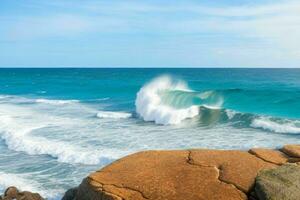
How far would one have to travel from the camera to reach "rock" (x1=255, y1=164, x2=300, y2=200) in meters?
5.51

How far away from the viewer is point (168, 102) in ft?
104

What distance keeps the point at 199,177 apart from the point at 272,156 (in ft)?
4.66

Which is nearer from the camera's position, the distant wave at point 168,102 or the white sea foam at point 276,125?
the white sea foam at point 276,125

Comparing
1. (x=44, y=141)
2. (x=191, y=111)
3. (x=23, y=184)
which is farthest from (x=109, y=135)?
(x=191, y=111)

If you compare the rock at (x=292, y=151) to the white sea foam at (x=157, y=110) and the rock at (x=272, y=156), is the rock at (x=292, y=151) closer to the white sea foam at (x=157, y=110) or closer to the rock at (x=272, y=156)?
the rock at (x=272, y=156)

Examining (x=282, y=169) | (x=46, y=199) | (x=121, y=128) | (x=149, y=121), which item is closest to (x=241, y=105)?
(x=149, y=121)

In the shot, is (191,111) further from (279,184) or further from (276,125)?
(279,184)

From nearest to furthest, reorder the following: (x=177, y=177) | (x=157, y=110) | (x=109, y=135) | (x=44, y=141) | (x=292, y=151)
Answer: (x=177, y=177), (x=292, y=151), (x=44, y=141), (x=109, y=135), (x=157, y=110)

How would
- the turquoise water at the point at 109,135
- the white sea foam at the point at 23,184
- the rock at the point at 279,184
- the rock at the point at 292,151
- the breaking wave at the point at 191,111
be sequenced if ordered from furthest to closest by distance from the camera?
the breaking wave at the point at 191,111 < the turquoise water at the point at 109,135 < the white sea foam at the point at 23,184 < the rock at the point at 292,151 < the rock at the point at 279,184

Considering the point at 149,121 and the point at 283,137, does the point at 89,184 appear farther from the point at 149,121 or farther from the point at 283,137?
the point at 149,121

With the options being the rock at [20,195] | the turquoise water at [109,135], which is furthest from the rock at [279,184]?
the turquoise water at [109,135]

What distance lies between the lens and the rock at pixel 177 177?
5.80m

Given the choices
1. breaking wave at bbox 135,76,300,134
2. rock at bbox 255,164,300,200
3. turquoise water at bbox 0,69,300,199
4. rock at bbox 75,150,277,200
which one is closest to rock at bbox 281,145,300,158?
rock at bbox 75,150,277,200

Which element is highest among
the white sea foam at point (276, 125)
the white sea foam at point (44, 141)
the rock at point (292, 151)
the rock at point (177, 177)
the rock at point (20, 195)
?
the rock at point (292, 151)
